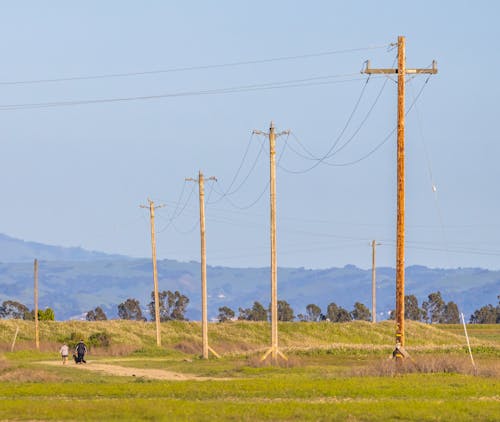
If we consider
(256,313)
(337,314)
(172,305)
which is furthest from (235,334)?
(172,305)

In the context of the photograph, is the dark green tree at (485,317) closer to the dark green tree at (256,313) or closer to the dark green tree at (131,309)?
the dark green tree at (256,313)

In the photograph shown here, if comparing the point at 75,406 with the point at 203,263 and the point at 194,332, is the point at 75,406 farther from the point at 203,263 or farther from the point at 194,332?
the point at 194,332

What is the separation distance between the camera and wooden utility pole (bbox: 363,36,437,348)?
4581 cm

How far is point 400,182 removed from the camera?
152ft

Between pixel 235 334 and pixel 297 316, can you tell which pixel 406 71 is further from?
pixel 297 316

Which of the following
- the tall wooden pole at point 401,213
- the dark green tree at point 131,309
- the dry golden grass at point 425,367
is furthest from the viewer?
the dark green tree at point 131,309

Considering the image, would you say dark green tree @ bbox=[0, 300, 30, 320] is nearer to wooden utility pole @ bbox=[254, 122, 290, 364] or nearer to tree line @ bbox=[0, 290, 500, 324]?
tree line @ bbox=[0, 290, 500, 324]

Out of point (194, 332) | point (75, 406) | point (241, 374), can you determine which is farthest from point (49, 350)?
point (75, 406)

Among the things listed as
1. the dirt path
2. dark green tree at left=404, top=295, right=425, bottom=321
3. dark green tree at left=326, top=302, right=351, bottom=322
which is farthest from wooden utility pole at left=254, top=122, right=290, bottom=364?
dark green tree at left=404, top=295, right=425, bottom=321

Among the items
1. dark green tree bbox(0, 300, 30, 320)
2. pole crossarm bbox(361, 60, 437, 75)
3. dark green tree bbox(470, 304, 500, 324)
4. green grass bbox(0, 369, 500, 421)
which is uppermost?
pole crossarm bbox(361, 60, 437, 75)

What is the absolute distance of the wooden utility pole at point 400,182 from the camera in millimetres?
45812

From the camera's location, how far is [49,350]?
88.2m

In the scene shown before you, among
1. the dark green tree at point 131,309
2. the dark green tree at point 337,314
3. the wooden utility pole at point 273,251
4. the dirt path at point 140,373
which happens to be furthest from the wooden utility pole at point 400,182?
the dark green tree at point 131,309

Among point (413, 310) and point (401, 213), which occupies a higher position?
point (401, 213)
